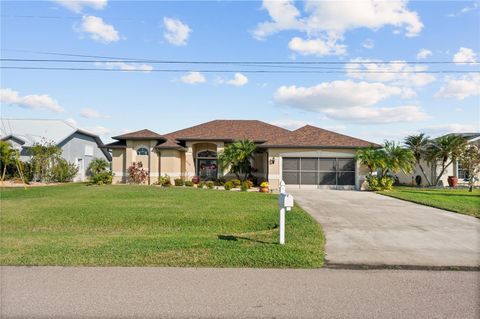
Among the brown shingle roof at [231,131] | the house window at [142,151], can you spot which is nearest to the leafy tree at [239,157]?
the brown shingle roof at [231,131]

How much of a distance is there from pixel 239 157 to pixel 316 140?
18.4 ft

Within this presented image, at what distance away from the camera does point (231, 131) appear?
2955 centimetres

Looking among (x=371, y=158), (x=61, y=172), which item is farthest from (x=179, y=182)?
(x=371, y=158)

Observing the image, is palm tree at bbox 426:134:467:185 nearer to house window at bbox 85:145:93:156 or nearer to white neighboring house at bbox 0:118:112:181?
white neighboring house at bbox 0:118:112:181

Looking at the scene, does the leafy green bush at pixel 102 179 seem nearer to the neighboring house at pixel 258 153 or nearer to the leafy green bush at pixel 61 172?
the neighboring house at pixel 258 153

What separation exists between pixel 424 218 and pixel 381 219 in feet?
4.98

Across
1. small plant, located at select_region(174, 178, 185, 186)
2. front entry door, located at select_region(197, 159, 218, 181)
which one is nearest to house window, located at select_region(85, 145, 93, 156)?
front entry door, located at select_region(197, 159, 218, 181)

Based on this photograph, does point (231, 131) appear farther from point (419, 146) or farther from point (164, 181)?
point (419, 146)

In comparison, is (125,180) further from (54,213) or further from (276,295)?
(276,295)

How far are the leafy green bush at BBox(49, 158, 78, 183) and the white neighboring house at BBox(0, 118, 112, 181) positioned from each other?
2.42 meters

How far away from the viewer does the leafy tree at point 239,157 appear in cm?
2500

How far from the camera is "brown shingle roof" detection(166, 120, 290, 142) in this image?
27531mm

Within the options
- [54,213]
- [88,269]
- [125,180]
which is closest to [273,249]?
[88,269]

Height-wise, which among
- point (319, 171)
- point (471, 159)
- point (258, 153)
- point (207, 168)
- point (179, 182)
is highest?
point (258, 153)
